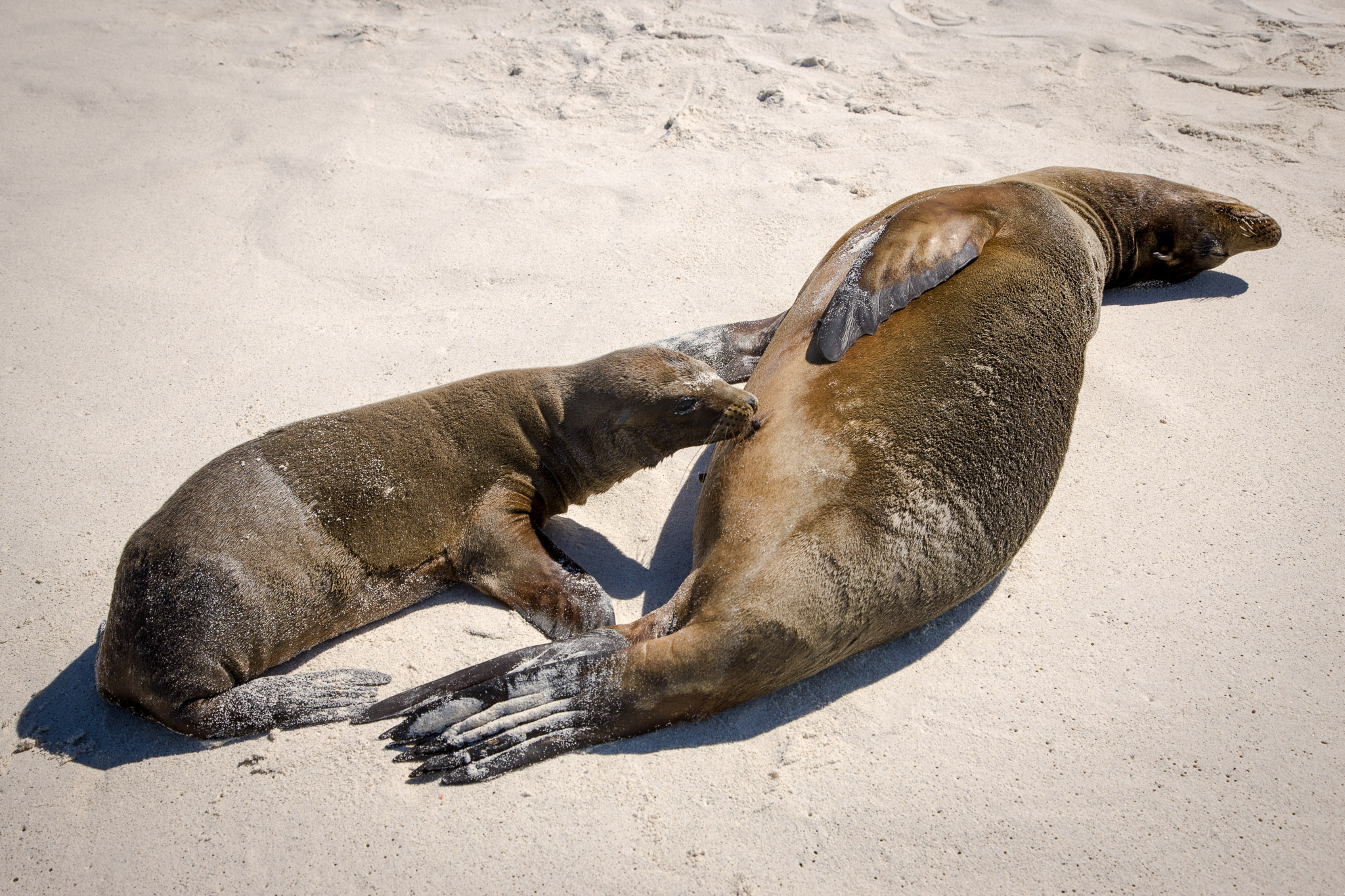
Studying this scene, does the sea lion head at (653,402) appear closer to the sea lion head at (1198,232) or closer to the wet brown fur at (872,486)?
the wet brown fur at (872,486)

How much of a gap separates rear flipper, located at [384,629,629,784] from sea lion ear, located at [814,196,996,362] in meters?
Result: 1.54

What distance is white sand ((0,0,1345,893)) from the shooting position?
2584 mm

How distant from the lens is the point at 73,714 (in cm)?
297

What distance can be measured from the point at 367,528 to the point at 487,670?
0.82 metres

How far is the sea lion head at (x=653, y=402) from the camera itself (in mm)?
3473

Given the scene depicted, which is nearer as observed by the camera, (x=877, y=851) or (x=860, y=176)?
(x=877, y=851)

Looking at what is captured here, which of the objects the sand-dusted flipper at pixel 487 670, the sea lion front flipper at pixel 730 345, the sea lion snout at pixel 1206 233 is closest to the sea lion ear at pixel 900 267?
the sea lion front flipper at pixel 730 345

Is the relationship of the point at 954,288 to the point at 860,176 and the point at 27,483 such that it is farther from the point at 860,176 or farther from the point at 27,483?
the point at 27,483

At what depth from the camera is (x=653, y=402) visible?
3590 millimetres

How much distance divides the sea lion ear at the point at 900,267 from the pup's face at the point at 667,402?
477 millimetres

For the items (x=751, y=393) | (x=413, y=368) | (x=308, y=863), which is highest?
(x=751, y=393)

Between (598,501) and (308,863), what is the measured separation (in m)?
1.91

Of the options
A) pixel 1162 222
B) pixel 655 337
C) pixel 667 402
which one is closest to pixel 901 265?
pixel 667 402

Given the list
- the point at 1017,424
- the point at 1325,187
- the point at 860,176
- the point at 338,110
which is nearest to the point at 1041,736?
the point at 1017,424
